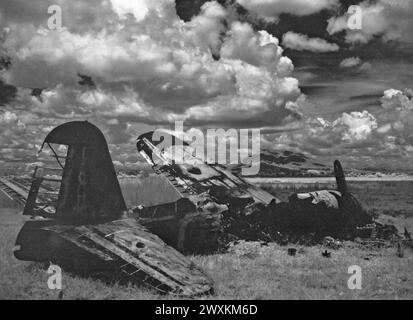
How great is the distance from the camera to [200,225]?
1227cm

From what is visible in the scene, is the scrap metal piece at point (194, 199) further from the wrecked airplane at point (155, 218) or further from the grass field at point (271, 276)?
the grass field at point (271, 276)

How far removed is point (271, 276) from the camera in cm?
1007

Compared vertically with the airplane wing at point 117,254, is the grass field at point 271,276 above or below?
below

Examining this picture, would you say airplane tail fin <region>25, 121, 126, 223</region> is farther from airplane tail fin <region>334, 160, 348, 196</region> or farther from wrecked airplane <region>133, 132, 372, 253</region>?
airplane tail fin <region>334, 160, 348, 196</region>

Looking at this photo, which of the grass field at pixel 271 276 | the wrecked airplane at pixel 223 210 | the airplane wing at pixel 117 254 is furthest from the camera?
the wrecked airplane at pixel 223 210

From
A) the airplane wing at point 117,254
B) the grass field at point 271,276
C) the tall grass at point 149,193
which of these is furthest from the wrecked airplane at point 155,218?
the tall grass at point 149,193

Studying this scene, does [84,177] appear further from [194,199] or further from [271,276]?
[271,276]

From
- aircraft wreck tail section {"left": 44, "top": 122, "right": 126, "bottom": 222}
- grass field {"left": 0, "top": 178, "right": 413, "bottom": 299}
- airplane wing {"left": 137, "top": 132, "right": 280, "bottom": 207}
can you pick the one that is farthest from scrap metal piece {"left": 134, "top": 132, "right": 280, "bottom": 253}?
aircraft wreck tail section {"left": 44, "top": 122, "right": 126, "bottom": 222}

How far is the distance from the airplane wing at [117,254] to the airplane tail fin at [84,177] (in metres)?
0.76

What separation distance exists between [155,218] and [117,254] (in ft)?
9.70

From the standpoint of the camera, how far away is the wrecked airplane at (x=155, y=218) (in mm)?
8875
